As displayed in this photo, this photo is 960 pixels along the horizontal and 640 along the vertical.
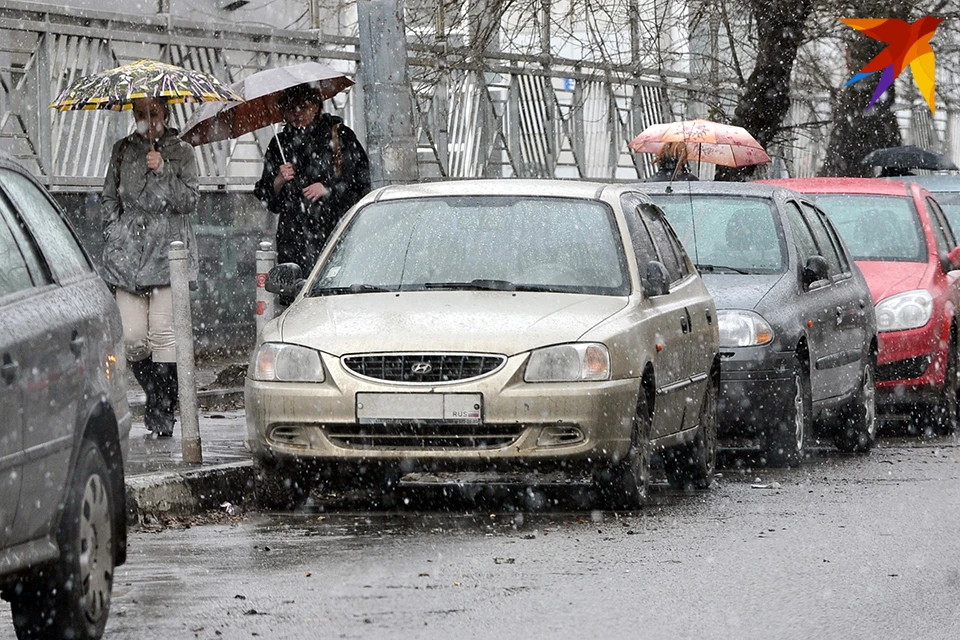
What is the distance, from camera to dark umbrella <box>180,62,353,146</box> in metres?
12.4

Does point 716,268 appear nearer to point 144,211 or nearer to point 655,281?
point 655,281

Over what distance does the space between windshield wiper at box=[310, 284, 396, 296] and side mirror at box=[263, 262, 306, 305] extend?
24 cm

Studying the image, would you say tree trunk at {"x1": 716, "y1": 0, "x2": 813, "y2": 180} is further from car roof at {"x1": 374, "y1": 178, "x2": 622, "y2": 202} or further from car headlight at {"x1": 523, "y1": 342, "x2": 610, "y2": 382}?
car headlight at {"x1": 523, "y1": 342, "x2": 610, "y2": 382}

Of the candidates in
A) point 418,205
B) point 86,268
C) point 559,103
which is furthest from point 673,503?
point 559,103

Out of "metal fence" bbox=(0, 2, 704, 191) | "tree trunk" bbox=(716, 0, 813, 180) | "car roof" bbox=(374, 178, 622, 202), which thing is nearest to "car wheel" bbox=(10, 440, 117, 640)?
"car roof" bbox=(374, 178, 622, 202)

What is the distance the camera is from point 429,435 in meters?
8.88

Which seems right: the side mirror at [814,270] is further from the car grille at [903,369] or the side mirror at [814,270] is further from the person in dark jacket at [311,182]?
the person in dark jacket at [311,182]

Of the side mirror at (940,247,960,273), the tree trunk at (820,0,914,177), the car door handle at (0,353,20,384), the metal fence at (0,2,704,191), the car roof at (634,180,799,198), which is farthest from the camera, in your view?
the tree trunk at (820,0,914,177)

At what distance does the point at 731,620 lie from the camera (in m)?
6.55

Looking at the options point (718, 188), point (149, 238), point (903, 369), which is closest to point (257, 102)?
point (149, 238)

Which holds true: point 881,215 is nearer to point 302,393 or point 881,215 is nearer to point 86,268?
point 302,393

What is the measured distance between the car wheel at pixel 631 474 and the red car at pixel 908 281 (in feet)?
17.6

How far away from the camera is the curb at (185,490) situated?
30.0 ft

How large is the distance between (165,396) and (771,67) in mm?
12193
